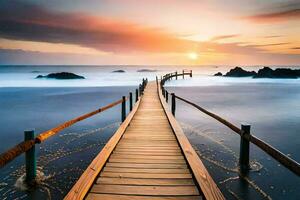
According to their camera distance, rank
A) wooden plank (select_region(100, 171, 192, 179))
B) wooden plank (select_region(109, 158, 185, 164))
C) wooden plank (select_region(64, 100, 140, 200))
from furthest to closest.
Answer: wooden plank (select_region(109, 158, 185, 164))
wooden plank (select_region(100, 171, 192, 179))
wooden plank (select_region(64, 100, 140, 200))

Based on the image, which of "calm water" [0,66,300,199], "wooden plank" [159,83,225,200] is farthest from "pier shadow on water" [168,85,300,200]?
"wooden plank" [159,83,225,200]

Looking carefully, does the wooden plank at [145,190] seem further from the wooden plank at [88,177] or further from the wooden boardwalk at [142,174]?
the wooden plank at [88,177]

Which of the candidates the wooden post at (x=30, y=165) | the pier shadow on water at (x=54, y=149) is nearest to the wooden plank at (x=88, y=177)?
the wooden post at (x=30, y=165)

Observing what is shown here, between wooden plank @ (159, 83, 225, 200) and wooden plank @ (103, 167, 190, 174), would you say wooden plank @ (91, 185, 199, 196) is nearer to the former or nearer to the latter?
wooden plank @ (159, 83, 225, 200)

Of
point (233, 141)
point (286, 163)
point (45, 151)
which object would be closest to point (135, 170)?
point (286, 163)

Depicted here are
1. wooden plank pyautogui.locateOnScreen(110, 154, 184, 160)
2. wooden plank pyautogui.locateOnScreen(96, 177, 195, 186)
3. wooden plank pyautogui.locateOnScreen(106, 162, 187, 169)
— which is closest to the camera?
wooden plank pyautogui.locateOnScreen(96, 177, 195, 186)

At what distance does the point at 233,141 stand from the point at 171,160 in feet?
24.4

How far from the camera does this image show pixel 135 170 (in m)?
5.10

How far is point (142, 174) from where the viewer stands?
16.0 ft

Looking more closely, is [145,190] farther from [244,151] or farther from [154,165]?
[244,151]

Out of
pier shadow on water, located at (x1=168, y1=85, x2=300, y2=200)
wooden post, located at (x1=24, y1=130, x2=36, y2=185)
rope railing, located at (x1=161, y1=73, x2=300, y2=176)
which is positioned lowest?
pier shadow on water, located at (x1=168, y1=85, x2=300, y2=200)

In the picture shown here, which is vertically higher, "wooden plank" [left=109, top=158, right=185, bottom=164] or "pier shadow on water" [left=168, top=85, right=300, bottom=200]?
"wooden plank" [left=109, top=158, right=185, bottom=164]

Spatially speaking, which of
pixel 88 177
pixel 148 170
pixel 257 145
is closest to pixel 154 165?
pixel 148 170

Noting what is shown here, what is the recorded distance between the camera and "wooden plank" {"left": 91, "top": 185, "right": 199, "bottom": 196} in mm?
4085
